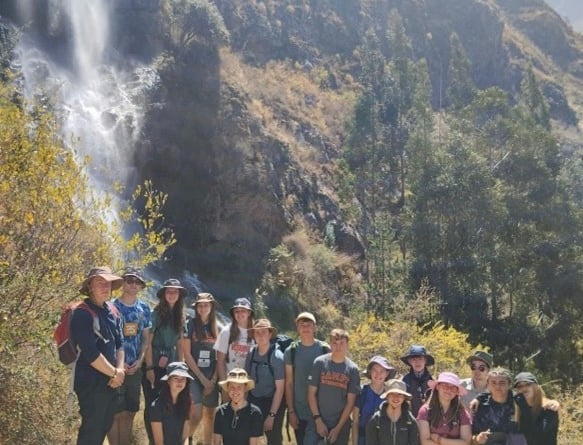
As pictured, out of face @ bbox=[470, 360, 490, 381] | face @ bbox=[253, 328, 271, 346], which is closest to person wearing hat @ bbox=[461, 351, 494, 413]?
face @ bbox=[470, 360, 490, 381]

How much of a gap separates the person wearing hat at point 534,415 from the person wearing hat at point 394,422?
0.93 m

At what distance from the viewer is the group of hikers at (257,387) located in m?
4.94

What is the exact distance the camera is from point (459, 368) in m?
14.9

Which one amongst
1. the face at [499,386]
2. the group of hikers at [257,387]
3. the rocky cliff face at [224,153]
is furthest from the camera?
the rocky cliff face at [224,153]

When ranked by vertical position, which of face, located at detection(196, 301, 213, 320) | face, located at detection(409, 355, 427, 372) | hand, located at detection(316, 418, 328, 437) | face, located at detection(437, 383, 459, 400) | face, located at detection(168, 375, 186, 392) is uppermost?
face, located at detection(437, 383, 459, 400)

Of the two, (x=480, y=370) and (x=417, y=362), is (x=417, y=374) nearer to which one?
(x=417, y=362)

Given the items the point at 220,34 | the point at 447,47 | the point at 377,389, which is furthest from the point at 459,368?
the point at 447,47

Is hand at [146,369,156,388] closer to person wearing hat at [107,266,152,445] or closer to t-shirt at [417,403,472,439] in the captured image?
person wearing hat at [107,266,152,445]

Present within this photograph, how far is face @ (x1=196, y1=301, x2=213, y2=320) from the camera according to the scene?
21.1 ft

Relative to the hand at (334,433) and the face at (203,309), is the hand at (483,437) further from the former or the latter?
the face at (203,309)

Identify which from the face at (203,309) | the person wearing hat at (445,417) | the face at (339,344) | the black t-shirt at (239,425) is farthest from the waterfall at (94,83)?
the person wearing hat at (445,417)

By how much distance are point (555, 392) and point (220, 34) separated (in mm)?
26148

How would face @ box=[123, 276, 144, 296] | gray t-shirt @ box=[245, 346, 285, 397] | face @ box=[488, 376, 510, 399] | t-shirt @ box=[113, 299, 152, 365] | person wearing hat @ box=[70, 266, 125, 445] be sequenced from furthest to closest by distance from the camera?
1. gray t-shirt @ box=[245, 346, 285, 397]
2. face @ box=[123, 276, 144, 296]
3. t-shirt @ box=[113, 299, 152, 365]
4. face @ box=[488, 376, 510, 399]
5. person wearing hat @ box=[70, 266, 125, 445]

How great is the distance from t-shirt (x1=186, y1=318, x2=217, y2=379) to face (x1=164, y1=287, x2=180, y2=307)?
15.4 inches
